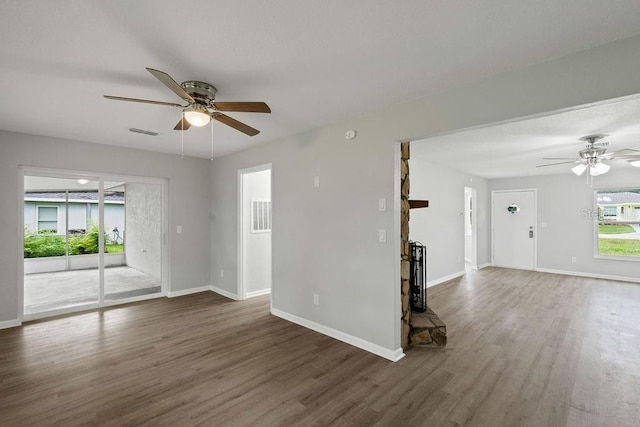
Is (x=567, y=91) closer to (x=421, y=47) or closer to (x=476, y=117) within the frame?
(x=476, y=117)

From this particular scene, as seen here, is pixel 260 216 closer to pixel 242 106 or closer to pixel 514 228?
pixel 242 106

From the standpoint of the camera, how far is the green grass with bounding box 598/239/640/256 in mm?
6059

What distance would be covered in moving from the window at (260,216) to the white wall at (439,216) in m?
2.64

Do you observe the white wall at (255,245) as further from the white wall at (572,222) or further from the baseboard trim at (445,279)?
the white wall at (572,222)

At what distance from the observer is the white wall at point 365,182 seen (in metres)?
1.92

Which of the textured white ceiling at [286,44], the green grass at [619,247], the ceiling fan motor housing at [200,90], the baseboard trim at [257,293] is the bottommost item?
the baseboard trim at [257,293]

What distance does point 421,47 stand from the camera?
1.87 metres

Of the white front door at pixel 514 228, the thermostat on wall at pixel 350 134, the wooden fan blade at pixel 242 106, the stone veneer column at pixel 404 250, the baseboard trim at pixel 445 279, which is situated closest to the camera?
the wooden fan blade at pixel 242 106

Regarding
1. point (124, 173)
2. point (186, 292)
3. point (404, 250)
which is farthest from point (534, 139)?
point (124, 173)

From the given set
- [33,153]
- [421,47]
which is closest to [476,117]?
[421,47]

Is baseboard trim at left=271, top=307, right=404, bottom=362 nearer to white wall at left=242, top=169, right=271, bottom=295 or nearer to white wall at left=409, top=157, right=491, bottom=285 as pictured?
white wall at left=242, top=169, right=271, bottom=295

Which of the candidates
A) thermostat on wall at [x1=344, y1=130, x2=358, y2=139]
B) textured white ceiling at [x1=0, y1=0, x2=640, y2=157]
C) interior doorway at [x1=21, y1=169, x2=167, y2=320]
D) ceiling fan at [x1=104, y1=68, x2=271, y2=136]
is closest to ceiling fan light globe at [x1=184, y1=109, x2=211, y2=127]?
ceiling fan at [x1=104, y1=68, x2=271, y2=136]

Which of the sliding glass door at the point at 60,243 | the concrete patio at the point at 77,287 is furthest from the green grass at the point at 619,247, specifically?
the sliding glass door at the point at 60,243

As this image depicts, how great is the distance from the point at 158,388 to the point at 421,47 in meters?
3.27
